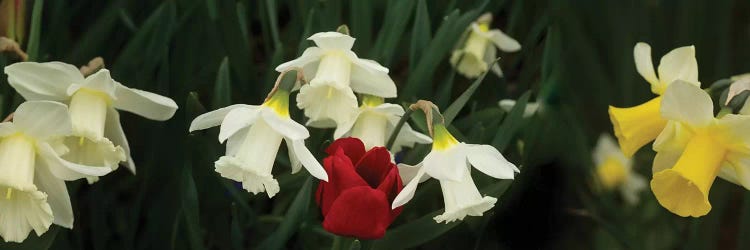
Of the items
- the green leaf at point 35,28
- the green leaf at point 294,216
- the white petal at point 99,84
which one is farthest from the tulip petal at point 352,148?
the green leaf at point 35,28

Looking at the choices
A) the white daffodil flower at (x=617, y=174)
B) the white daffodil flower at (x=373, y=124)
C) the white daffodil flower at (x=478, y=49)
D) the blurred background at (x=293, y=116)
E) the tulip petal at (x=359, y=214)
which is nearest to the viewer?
the tulip petal at (x=359, y=214)

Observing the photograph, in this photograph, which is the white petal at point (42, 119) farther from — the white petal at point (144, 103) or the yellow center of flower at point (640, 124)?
the yellow center of flower at point (640, 124)

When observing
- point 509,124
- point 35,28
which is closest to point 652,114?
point 509,124

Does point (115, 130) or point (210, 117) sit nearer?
point (210, 117)

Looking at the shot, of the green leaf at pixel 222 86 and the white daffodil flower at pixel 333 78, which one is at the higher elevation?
the white daffodil flower at pixel 333 78

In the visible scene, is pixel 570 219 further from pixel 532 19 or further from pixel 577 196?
pixel 532 19

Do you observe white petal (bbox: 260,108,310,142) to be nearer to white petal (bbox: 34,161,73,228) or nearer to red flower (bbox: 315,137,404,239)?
red flower (bbox: 315,137,404,239)

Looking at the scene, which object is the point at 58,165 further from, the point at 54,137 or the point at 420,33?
the point at 420,33

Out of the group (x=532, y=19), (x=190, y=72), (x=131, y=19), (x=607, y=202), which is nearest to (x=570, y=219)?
(x=607, y=202)
